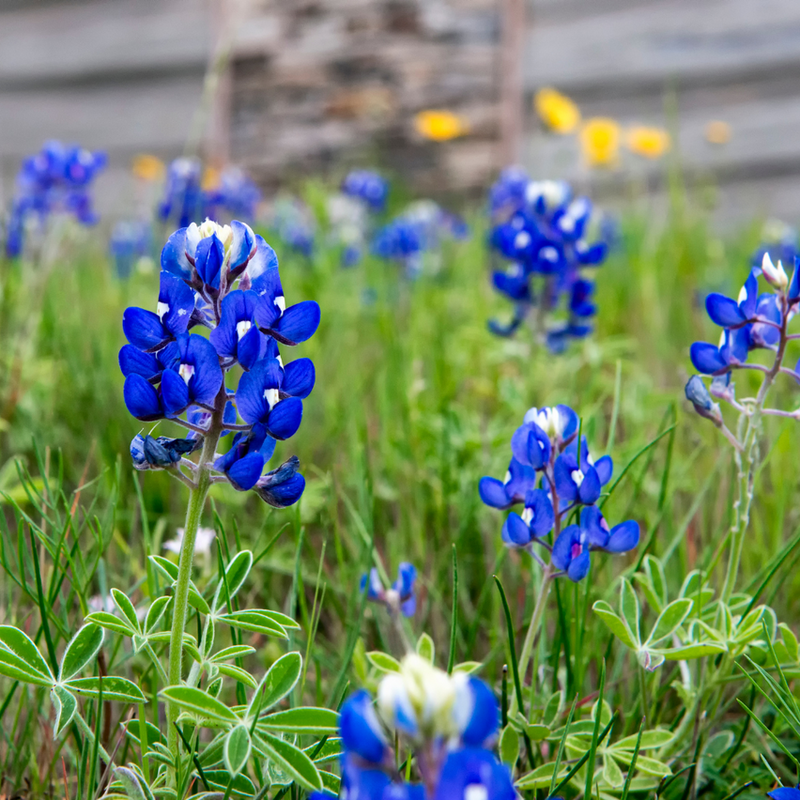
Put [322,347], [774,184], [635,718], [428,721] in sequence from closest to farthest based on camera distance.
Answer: [428,721] → [635,718] → [322,347] → [774,184]

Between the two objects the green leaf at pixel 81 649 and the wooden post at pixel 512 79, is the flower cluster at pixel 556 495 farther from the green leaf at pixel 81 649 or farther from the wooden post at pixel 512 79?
the wooden post at pixel 512 79

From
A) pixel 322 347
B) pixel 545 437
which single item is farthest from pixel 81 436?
pixel 545 437

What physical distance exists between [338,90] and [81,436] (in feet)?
15.8

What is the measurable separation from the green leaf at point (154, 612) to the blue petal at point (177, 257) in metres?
0.32

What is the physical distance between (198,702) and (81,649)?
175 millimetres

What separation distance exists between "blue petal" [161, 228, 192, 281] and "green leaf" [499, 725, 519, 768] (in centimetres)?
55

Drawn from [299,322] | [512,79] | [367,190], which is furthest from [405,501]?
[512,79]

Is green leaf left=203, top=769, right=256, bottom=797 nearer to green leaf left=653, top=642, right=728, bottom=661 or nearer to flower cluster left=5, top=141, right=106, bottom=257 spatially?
green leaf left=653, top=642, right=728, bottom=661

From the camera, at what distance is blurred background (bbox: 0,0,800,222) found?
4.88m

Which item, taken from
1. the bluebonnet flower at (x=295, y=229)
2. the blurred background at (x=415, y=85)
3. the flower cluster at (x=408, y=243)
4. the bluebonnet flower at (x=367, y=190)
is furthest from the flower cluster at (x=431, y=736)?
the blurred background at (x=415, y=85)

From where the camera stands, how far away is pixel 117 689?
2.43ft

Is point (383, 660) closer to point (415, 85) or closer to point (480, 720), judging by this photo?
point (480, 720)

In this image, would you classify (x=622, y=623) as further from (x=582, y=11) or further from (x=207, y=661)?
(x=582, y=11)

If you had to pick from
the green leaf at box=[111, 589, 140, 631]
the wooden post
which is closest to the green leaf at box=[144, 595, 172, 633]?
the green leaf at box=[111, 589, 140, 631]
